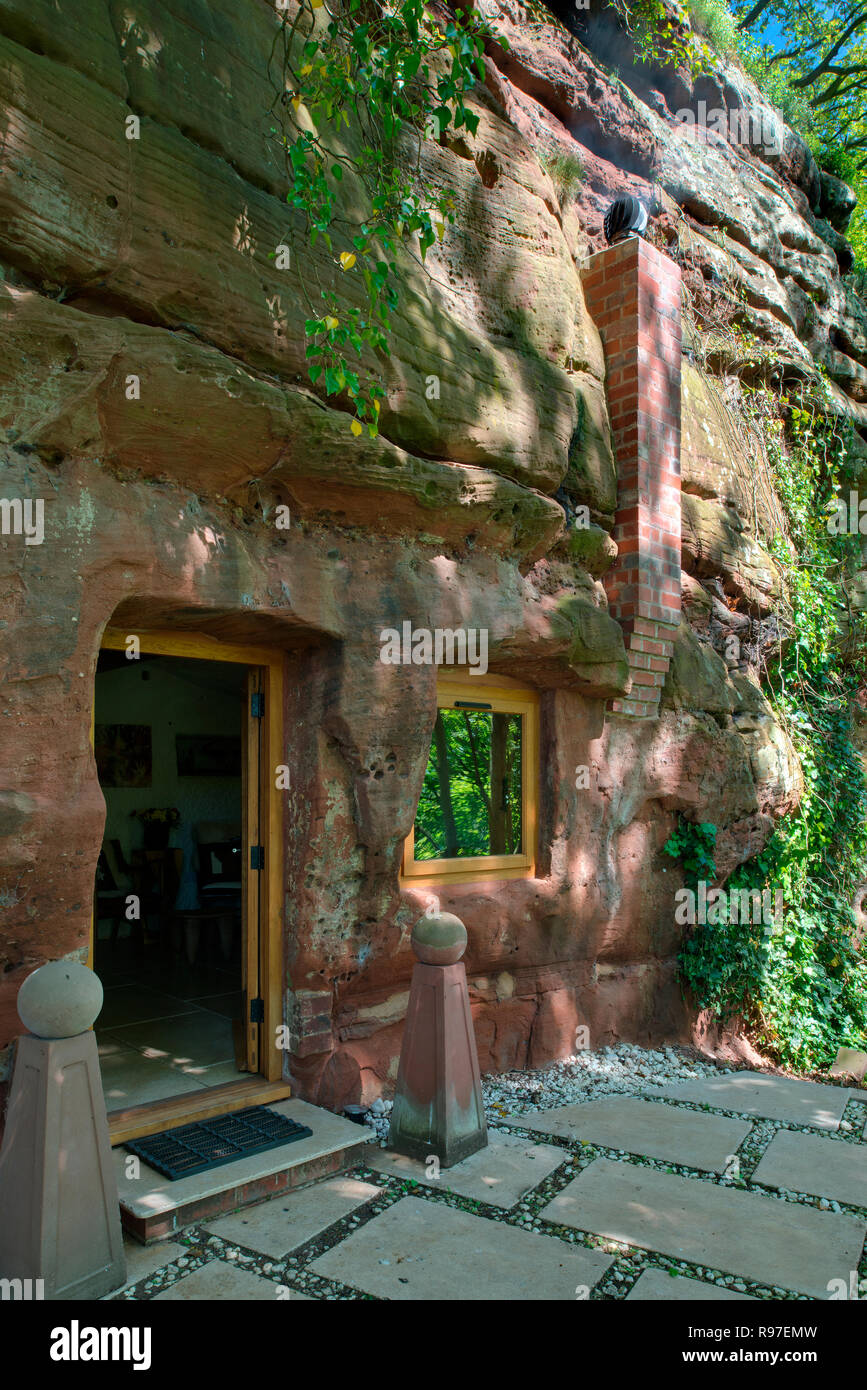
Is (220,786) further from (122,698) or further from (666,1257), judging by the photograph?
(666,1257)

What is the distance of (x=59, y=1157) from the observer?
2.84 meters

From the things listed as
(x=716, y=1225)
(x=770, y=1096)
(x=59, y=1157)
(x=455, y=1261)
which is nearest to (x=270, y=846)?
(x=59, y=1157)

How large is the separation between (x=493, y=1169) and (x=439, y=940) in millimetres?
1005

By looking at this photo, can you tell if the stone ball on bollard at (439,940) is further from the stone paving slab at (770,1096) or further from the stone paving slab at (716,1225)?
the stone paving slab at (770,1096)

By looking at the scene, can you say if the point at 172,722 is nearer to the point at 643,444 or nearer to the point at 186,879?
the point at 186,879

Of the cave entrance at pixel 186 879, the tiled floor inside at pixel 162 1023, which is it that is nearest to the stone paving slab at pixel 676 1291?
the cave entrance at pixel 186 879

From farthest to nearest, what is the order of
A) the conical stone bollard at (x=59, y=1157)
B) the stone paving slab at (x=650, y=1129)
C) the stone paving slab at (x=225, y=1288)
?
1. the stone paving slab at (x=650, y=1129)
2. the stone paving slab at (x=225, y=1288)
3. the conical stone bollard at (x=59, y=1157)

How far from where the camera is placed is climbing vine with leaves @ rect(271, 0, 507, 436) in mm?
3859

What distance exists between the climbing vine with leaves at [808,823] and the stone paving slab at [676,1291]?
11.7ft

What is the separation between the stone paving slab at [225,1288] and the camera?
117 inches

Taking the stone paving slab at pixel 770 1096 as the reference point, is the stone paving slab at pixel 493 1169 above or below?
above


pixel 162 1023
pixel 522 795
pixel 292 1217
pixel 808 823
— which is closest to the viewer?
pixel 292 1217

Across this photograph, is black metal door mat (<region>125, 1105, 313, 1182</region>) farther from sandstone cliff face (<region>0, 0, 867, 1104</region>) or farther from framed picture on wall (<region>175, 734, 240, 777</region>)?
framed picture on wall (<region>175, 734, 240, 777</region>)

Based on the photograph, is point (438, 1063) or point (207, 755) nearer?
point (438, 1063)
